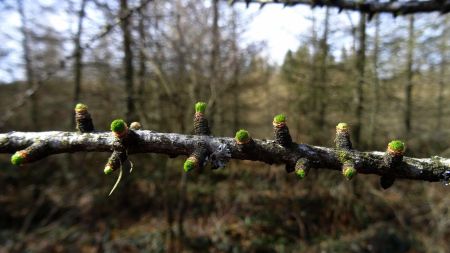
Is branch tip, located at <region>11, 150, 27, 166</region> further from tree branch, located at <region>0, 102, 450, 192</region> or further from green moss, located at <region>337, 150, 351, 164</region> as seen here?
green moss, located at <region>337, 150, 351, 164</region>

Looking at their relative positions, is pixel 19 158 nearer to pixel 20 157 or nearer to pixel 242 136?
pixel 20 157

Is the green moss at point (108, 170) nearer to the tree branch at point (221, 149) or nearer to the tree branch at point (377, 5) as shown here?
the tree branch at point (221, 149)

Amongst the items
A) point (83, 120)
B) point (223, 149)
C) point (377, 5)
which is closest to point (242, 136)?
point (223, 149)

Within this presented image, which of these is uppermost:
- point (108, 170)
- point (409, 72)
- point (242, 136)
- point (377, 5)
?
point (409, 72)

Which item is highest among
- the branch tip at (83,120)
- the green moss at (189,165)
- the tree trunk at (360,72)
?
the tree trunk at (360,72)

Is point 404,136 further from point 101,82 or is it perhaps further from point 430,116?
point 101,82

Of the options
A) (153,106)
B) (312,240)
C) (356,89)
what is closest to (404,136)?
(356,89)

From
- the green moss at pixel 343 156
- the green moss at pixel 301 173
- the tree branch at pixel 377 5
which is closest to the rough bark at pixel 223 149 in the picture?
the green moss at pixel 343 156
